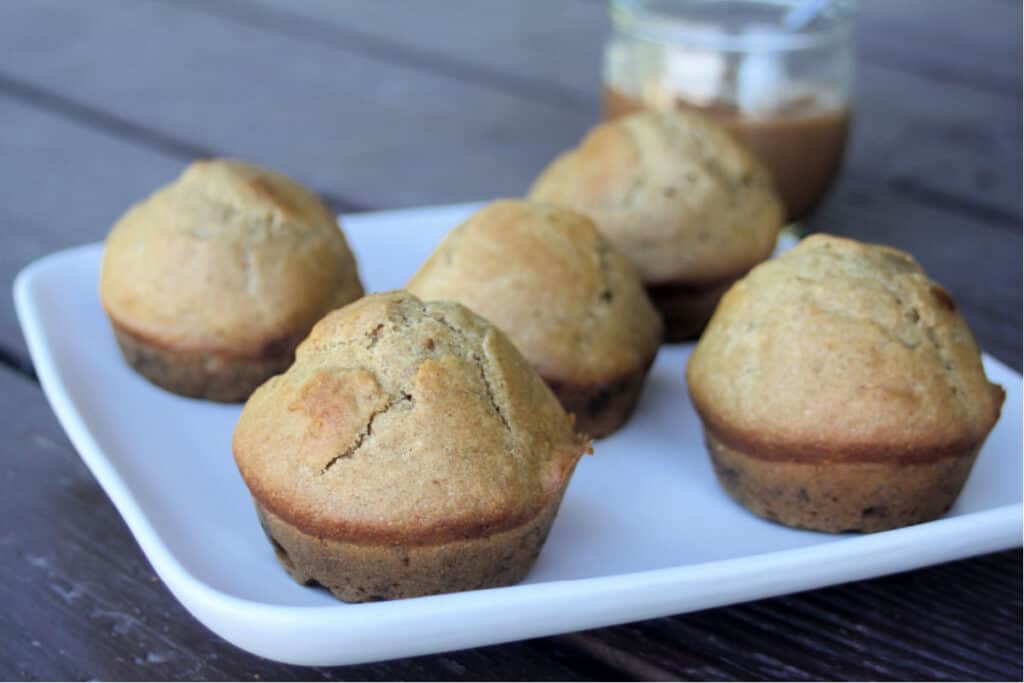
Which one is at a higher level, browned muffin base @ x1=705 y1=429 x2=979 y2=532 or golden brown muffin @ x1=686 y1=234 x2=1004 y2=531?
golden brown muffin @ x1=686 y1=234 x2=1004 y2=531

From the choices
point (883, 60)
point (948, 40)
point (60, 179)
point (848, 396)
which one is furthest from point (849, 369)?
point (948, 40)

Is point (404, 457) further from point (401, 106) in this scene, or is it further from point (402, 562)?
point (401, 106)

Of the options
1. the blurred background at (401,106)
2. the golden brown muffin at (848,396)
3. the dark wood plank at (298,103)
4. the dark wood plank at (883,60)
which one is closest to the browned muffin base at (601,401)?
the golden brown muffin at (848,396)

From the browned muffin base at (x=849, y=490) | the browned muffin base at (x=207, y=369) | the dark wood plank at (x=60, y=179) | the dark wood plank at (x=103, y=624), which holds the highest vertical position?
the browned muffin base at (x=849, y=490)

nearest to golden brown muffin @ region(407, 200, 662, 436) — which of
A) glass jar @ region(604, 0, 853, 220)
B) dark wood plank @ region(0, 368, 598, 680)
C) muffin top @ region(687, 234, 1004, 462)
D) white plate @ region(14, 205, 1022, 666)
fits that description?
white plate @ region(14, 205, 1022, 666)

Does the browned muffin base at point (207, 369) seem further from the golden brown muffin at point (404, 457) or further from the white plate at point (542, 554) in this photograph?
the golden brown muffin at point (404, 457)

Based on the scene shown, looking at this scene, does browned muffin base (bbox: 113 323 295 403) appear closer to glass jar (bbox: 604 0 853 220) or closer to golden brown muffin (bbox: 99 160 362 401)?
golden brown muffin (bbox: 99 160 362 401)

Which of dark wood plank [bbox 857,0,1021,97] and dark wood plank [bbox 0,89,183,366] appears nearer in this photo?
dark wood plank [bbox 0,89,183,366]
